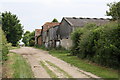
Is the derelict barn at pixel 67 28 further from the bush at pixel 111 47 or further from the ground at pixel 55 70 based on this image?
the bush at pixel 111 47

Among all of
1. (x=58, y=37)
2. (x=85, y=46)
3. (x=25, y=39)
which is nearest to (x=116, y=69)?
(x=85, y=46)

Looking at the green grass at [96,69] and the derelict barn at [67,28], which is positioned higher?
the derelict barn at [67,28]

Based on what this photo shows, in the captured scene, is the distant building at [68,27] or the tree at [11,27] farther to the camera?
the tree at [11,27]

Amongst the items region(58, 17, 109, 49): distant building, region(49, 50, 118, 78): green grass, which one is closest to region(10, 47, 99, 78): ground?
region(49, 50, 118, 78): green grass

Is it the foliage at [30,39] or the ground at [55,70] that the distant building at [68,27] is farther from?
the foliage at [30,39]

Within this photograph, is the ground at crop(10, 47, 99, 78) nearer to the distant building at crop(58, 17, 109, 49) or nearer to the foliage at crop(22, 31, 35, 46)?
the distant building at crop(58, 17, 109, 49)

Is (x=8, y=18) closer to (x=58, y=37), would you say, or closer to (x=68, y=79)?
(x=58, y=37)

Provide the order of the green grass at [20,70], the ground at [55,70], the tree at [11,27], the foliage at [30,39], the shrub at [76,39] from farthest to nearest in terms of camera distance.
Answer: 1. the foliage at [30,39]
2. the tree at [11,27]
3. the shrub at [76,39]
4. the ground at [55,70]
5. the green grass at [20,70]

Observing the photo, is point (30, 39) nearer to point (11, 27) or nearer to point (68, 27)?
point (11, 27)

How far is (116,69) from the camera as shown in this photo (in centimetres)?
1300

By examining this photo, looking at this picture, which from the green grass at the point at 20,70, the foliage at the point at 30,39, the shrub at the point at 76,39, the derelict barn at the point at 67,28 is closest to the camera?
the green grass at the point at 20,70

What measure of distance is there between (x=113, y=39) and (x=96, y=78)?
3.92m

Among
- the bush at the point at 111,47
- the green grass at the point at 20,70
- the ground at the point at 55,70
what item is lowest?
the ground at the point at 55,70

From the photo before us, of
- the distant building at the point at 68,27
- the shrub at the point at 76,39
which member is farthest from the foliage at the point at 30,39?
the shrub at the point at 76,39
